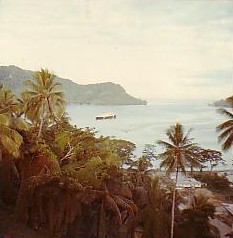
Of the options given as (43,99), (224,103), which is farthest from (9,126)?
(224,103)

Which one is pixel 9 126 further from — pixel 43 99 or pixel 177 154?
pixel 177 154

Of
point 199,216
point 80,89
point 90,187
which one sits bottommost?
point 199,216

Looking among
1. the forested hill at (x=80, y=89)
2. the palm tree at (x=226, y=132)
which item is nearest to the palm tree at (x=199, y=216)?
the palm tree at (x=226, y=132)

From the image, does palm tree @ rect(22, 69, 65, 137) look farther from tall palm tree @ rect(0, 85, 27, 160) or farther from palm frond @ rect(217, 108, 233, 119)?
palm frond @ rect(217, 108, 233, 119)

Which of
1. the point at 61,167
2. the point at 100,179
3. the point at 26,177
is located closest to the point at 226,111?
the point at 100,179

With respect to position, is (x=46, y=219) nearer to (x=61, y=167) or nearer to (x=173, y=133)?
(x=61, y=167)

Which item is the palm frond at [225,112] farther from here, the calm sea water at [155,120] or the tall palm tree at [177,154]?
the tall palm tree at [177,154]
